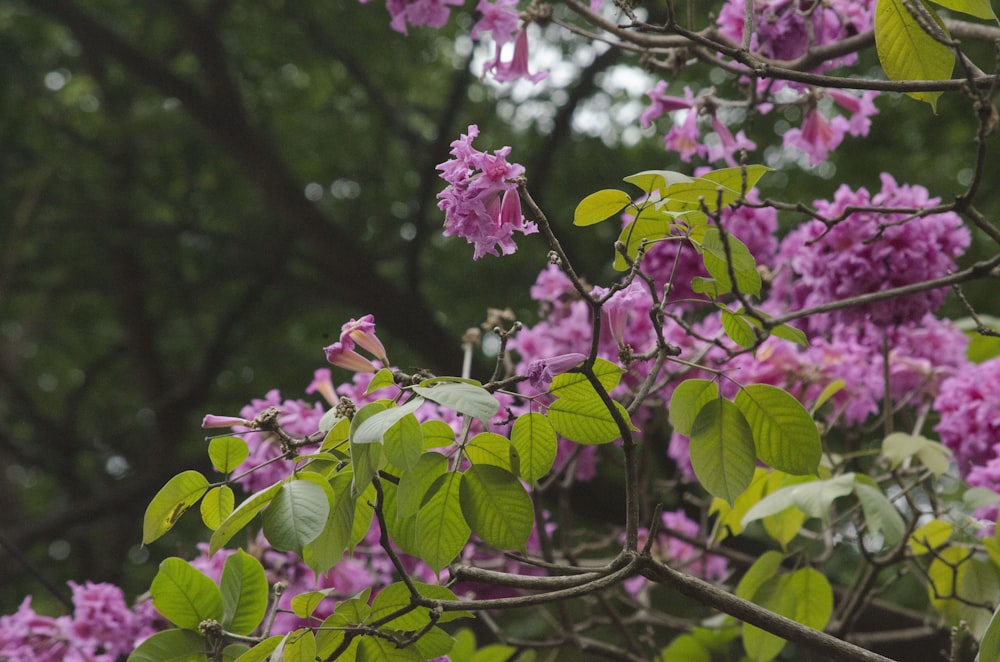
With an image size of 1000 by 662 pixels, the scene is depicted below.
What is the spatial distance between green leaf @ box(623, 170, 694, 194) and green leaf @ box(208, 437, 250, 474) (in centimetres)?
53

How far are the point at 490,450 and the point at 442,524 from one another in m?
0.10

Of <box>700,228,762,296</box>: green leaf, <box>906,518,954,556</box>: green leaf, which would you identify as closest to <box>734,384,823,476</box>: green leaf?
<box>700,228,762,296</box>: green leaf

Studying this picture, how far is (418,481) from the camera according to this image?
3.39ft

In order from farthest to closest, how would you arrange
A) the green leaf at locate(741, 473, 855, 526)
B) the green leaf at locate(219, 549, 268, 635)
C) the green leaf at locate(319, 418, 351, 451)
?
the green leaf at locate(741, 473, 855, 526) → the green leaf at locate(219, 549, 268, 635) → the green leaf at locate(319, 418, 351, 451)

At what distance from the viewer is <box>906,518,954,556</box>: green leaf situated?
1.73 m

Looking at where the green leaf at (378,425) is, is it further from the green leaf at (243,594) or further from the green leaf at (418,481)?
the green leaf at (243,594)

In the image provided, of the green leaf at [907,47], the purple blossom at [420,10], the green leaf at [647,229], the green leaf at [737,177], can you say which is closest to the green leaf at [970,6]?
the green leaf at [907,47]

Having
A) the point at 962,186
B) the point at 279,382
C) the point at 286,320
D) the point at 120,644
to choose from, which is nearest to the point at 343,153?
the point at 286,320

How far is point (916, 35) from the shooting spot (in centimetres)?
116

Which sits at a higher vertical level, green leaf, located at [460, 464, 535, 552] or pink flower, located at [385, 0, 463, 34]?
pink flower, located at [385, 0, 463, 34]

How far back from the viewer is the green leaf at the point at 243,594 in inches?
46.4

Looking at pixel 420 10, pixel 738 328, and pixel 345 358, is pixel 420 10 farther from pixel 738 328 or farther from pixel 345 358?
pixel 738 328

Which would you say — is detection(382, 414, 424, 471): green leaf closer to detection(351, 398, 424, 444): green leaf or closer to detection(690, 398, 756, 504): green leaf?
detection(351, 398, 424, 444): green leaf

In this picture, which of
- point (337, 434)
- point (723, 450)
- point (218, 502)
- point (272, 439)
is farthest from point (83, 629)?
point (723, 450)
